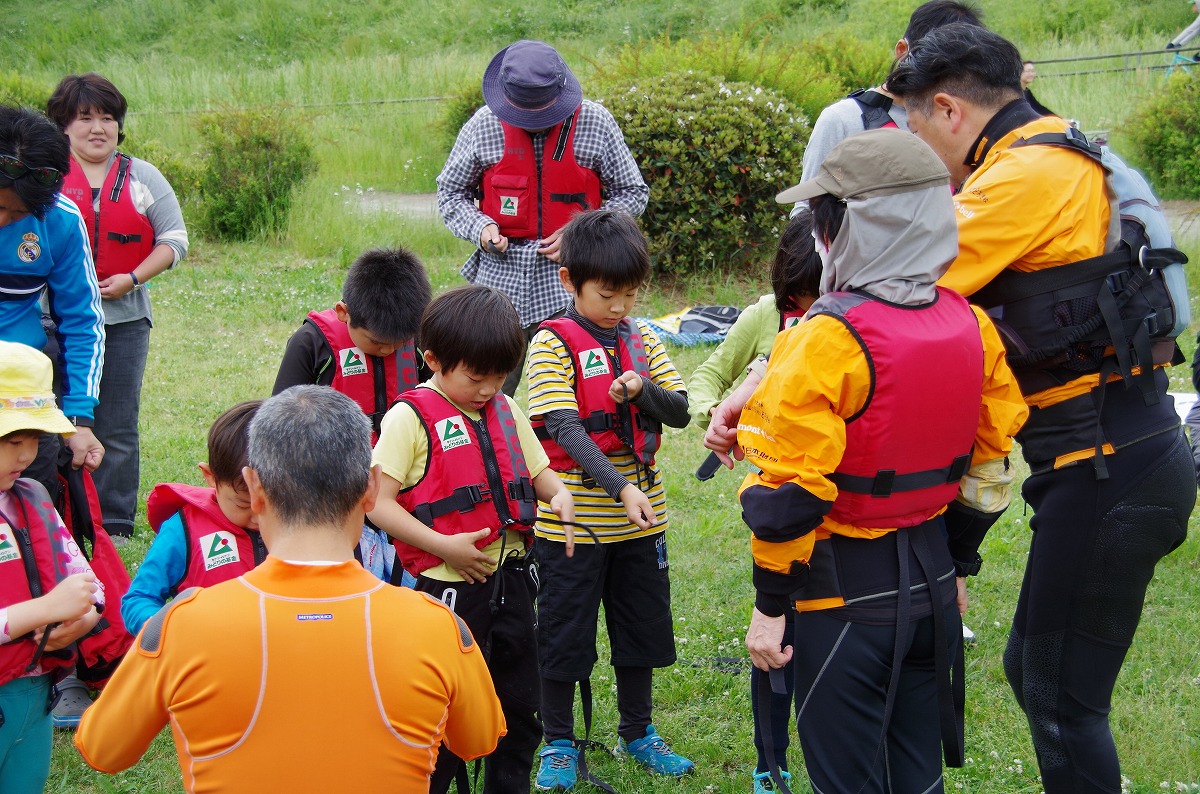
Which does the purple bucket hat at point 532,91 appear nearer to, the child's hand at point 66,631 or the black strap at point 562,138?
the black strap at point 562,138

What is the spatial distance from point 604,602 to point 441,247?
937 centimetres

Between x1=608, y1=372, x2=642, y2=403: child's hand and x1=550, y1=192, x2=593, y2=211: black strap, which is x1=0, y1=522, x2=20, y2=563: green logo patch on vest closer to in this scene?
x1=608, y1=372, x2=642, y2=403: child's hand

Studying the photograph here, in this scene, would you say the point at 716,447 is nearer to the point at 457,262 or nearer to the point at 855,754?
the point at 855,754

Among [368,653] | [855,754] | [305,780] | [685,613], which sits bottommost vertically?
[685,613]

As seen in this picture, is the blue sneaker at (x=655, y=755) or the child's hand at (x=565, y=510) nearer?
the child's hand at (x=565, y=510)

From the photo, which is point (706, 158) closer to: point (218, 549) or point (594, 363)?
point (594, 363)

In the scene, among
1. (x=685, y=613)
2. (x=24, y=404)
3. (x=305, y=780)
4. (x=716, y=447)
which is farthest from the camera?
(x=685, y=613)

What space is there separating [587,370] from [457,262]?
8.68 metres

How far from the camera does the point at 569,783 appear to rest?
12.3 feet

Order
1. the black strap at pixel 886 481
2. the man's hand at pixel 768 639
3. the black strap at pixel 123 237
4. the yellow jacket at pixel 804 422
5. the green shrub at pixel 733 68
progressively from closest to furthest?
the yellow jacket at pixel 804 422
the black strap at pixel 886 481
the man's hand at pixel 768 639
the black strap at pixel 123 237
the green shrub at pixel 733 68

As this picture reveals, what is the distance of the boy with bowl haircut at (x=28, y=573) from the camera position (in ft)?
9.18

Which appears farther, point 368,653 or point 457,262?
point 457,262

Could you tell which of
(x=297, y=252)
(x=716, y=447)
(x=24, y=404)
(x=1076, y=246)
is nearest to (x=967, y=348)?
(x=1076, y=246)

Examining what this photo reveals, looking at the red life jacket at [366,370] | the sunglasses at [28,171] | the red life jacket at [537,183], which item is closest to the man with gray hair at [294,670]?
the red life jacket at [366,370]
